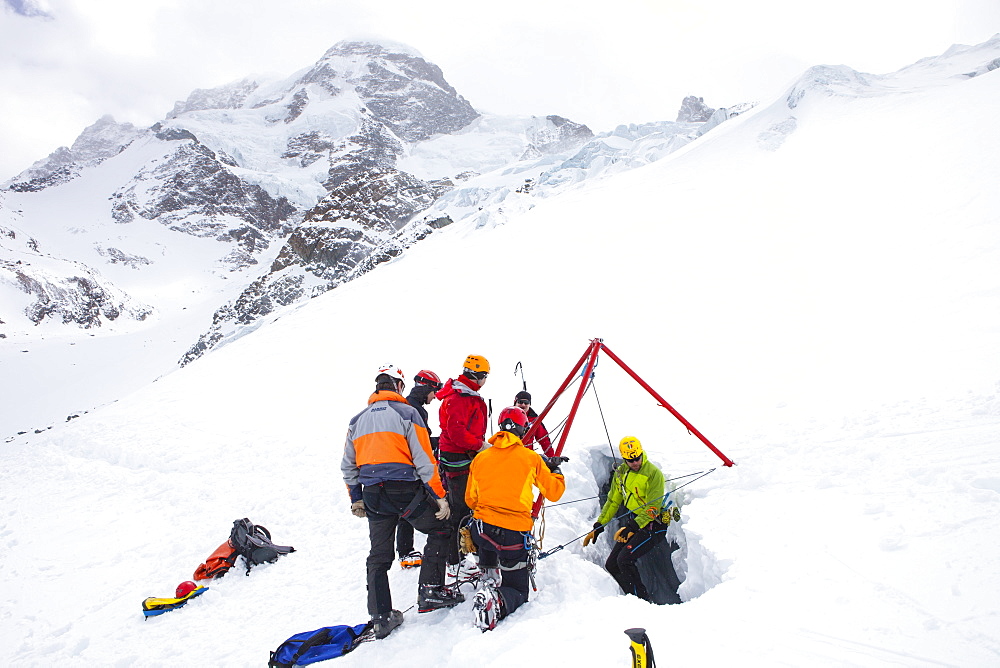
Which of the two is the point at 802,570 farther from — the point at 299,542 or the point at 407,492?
the point at 299,542

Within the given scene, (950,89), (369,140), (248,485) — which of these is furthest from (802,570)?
(369,140)

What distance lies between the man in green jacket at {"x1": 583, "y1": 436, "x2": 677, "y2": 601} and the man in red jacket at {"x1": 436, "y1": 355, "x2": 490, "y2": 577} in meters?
1.57

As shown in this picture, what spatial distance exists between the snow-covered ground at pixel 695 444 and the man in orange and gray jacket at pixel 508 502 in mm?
253

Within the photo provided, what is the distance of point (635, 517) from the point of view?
5.39 metres

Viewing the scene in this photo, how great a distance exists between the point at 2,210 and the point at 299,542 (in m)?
129

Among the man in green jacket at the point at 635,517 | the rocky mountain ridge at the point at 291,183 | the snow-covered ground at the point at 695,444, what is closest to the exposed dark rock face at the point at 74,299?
the rocky mountain ridge at the point at 291,183

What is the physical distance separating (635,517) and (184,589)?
4.86 metres

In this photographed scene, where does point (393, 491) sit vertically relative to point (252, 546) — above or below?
above

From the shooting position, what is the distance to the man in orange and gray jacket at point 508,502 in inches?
148

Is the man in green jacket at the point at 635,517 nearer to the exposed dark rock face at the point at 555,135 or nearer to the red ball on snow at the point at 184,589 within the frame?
the red ball on snow at the point at 184,589

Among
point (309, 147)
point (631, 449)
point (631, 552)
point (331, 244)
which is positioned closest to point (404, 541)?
point (631, 552)

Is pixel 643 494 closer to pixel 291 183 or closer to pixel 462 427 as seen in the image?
pixel 462 427

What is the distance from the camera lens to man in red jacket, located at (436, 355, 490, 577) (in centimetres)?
459

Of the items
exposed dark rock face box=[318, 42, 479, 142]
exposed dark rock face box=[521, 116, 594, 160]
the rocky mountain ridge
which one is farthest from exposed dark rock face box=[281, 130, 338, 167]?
exposed dark rock face box=[521, 116, 594, 160]
